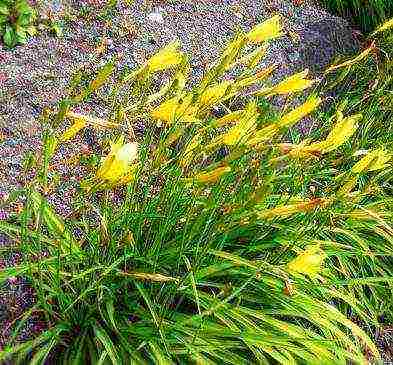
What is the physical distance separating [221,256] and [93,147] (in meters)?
0.83

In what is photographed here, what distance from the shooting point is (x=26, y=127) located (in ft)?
8.77

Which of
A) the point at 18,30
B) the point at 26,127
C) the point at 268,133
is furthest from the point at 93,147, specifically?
the point at 268,133

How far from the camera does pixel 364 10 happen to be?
4.03 m

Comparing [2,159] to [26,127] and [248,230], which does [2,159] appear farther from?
[248,230]

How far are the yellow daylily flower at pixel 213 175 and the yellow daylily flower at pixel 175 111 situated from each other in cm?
15

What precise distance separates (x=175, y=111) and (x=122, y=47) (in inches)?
60.6

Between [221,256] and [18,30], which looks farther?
[18,30]

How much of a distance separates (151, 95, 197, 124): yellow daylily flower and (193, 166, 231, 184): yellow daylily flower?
149 mm

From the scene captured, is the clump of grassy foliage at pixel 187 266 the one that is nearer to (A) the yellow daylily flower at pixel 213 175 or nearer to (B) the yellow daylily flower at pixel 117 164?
(A) the yellow daylily flower at pixel 213 175

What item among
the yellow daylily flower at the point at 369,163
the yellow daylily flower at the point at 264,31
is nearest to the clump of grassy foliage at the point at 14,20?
the yellow daylily flower at the point at 264,31

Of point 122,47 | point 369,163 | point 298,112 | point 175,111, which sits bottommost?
point 369,163

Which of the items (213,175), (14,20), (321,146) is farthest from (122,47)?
(321,146)

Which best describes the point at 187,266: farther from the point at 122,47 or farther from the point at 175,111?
the point at 122,47

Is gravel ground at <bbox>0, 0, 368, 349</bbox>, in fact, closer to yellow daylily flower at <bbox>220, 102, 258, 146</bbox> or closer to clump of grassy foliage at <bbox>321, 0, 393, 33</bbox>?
clump of grassy foliage at <bbox>321, 0, 393, 33</bbox>
